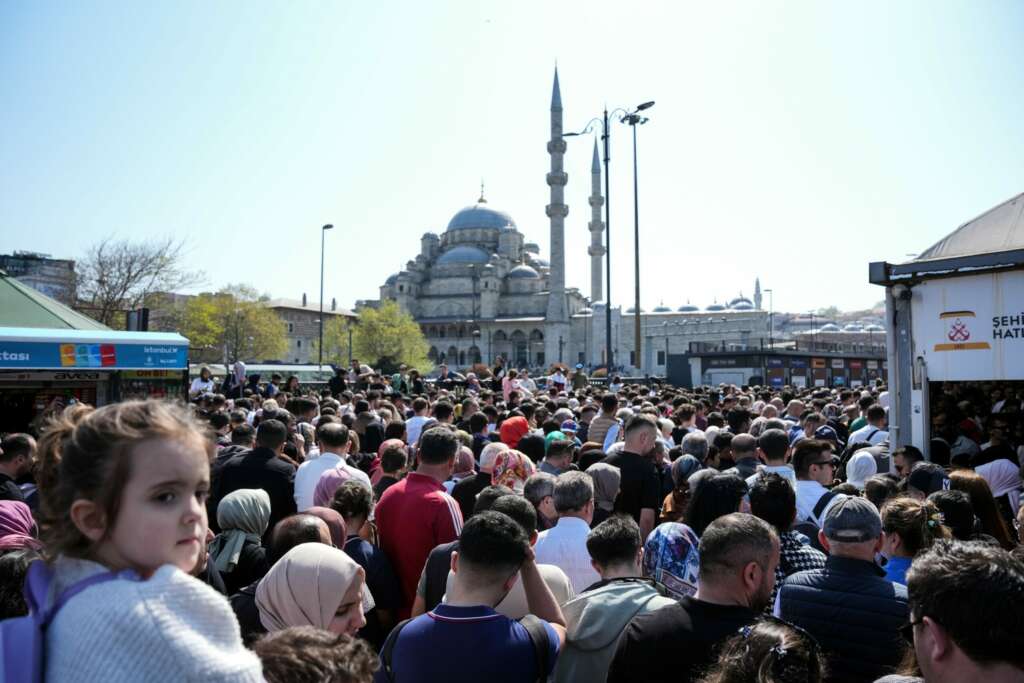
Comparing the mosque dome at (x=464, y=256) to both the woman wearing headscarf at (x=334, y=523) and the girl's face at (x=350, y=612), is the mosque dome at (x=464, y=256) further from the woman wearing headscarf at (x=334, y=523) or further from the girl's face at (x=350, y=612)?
the girl's face at (x=350, y=612)

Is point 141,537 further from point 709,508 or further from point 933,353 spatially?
point 933,353

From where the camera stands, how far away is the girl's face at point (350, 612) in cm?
289

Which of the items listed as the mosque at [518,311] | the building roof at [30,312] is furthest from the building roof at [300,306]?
the building roof at [30,312]

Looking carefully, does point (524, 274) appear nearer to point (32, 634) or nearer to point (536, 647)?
point (536, 647)

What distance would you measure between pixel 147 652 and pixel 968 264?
7.75 metres

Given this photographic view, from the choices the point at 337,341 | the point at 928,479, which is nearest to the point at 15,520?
the point at 928,479

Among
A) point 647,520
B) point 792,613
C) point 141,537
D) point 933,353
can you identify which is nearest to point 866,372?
point 933,353

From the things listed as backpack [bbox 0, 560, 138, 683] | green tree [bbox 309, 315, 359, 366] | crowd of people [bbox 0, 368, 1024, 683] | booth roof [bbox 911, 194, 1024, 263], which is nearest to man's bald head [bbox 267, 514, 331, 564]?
crowd of people [bbox 0, 368, 1024, 683]

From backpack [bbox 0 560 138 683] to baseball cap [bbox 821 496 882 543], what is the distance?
287 cm

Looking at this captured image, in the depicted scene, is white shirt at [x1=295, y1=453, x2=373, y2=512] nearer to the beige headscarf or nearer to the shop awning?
the beige headscarf

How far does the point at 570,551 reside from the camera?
4293 millimetres

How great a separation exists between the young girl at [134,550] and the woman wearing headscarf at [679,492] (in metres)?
4.56

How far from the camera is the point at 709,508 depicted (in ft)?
16.0

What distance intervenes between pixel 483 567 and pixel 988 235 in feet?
22.1
